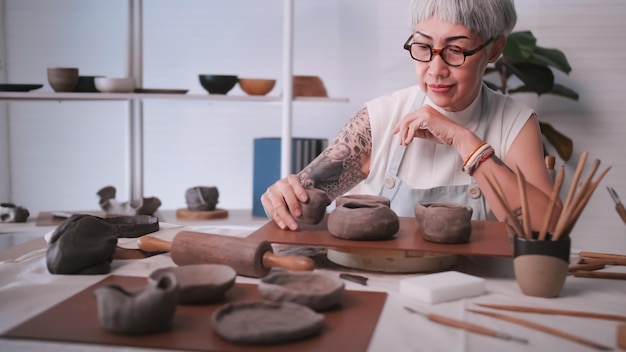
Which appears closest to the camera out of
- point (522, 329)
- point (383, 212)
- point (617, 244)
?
point (522, 329)

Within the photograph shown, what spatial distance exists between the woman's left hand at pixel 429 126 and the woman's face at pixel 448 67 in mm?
64

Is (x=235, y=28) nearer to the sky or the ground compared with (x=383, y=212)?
nearer to the sky

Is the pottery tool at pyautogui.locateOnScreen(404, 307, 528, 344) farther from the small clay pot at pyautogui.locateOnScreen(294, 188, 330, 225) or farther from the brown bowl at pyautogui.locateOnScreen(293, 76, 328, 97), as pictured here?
the brown bowl at pyautogui.locateOnScreen(293, 76, 328, 97)

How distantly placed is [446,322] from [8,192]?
162 inches

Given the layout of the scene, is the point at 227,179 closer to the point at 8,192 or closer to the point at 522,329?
the point at 8,192

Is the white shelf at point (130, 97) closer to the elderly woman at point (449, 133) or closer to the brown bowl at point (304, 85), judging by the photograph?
the brown bowl at point (304, 85)

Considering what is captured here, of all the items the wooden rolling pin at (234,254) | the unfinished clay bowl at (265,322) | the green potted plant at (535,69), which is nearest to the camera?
the unfinished clay bowl at (265,322)

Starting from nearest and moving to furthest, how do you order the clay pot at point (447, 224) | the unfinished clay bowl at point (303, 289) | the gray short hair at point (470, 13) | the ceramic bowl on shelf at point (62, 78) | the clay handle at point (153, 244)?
1. the unfinished clay bowl at point (303, 289)
2. the clay pot at point (447, 224)
3. the clay handle at point (153, 244)
4. the gray short hair at point (470, 13)
5. the ceramic bowl on shelf at point (62, 78)

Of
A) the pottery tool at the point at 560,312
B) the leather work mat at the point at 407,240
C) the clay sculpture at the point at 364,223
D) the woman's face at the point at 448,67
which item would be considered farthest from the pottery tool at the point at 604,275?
Answer: the woman's face at the point at 448,67

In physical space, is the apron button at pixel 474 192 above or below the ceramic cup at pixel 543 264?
above

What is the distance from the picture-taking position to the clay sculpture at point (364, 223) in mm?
1601

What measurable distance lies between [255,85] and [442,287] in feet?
8.76

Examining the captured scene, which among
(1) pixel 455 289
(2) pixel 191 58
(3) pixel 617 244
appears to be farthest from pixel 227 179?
(1) pixel 455 289

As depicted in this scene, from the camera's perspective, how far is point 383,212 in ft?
5.32
